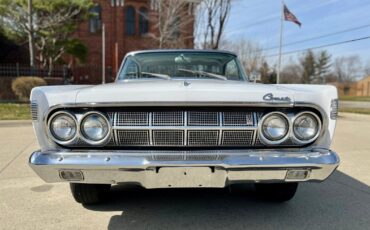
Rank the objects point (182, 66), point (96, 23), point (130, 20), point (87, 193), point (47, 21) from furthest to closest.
A: 1. point (130, 20)
2. point (96, 23)
3. point (47, 21)
4. point (182, 66)
5. point (87, 193)

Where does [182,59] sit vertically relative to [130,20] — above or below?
below

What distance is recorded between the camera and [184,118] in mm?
2822

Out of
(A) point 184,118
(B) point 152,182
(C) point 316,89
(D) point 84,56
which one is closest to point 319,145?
(C) point 316,89

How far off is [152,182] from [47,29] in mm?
23889

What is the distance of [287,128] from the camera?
9.46 ft

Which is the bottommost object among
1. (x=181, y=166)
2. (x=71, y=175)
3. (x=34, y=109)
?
(x=71, y=175)

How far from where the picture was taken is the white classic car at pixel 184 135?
2.69m

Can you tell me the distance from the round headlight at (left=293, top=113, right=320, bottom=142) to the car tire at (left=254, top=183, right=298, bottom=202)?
1016mm

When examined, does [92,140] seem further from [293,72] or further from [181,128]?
[293,72]

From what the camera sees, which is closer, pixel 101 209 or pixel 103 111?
pixel 103 111

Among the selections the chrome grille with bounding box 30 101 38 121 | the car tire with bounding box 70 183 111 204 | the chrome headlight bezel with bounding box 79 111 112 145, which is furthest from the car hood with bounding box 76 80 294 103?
the car tire with bounding box 70 183 111 204

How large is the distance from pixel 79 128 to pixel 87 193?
109 centimetres

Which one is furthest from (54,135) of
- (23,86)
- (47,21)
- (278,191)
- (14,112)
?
(47,21)

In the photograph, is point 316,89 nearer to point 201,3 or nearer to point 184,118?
point 184,118
